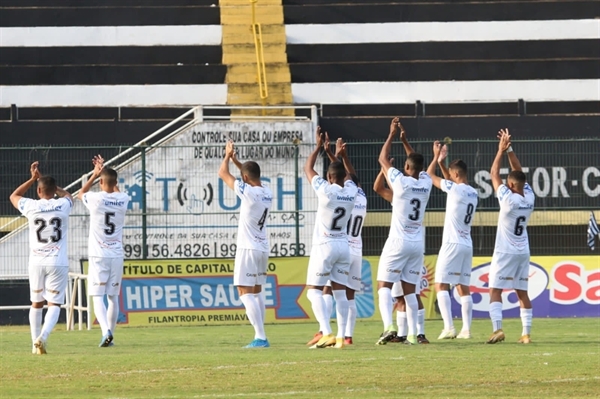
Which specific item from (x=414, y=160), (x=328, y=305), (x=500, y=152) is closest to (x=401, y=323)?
(x=328, y=305)

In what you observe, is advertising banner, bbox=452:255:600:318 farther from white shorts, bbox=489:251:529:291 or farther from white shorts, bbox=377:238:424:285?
white shorts, bbox=377:238:424:285

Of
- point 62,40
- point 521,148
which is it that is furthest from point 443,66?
→ point 62,40

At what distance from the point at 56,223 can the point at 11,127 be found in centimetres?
1566

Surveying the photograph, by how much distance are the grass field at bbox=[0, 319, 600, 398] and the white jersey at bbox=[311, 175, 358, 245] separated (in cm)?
146

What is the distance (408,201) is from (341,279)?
5.03ft

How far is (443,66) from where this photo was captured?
34125 mm

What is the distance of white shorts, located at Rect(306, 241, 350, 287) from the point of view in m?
15.3

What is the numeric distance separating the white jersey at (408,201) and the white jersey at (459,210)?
1034 mm

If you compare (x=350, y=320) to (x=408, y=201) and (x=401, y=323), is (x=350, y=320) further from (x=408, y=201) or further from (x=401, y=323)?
(x=408, y=201)

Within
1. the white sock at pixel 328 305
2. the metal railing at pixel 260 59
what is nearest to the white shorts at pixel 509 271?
the white sock at pixel 328 305

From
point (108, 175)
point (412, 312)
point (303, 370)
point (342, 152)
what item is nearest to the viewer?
point (303, 370)

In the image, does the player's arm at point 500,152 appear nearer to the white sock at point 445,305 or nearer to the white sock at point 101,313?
the white sock at point 445,305

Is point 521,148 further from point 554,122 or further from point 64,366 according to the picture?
point 64,366

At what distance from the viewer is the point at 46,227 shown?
15422 millimetres
